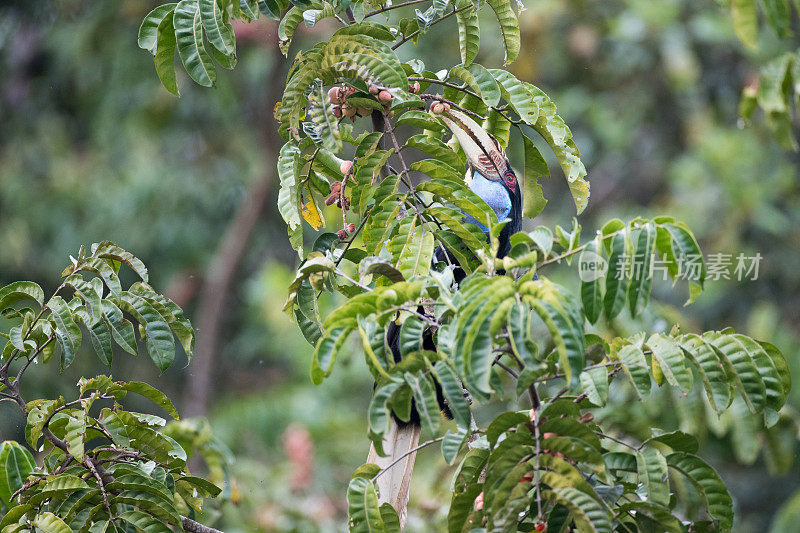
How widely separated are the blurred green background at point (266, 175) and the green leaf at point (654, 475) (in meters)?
2.61

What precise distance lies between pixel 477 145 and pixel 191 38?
0.58 m

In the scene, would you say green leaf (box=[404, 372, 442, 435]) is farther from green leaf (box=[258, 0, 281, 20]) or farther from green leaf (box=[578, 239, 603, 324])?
green leaf (box=[258, 0, 281, 20])

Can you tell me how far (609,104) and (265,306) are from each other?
244 cm

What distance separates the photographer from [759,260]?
4.75 m

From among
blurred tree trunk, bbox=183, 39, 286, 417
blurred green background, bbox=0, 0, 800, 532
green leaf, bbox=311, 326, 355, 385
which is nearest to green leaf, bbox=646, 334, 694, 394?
green leaf, bbox=311, 326, 355, 385

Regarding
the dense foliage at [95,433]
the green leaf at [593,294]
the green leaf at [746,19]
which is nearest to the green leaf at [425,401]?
the green leaf at [593,294]

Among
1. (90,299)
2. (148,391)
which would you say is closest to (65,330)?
(90,299)

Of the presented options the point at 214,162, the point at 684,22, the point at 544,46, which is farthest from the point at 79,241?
the point at 684,22

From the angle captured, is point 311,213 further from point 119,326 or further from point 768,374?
point 768,374

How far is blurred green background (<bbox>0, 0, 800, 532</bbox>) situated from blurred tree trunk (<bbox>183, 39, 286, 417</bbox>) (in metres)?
0.01

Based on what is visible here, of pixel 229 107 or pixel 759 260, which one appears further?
pixel 229 107

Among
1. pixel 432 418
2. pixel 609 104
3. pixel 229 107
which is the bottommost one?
pixel 432 418

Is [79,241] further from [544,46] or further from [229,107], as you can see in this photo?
[544,46]

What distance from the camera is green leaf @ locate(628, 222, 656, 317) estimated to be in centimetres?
116
